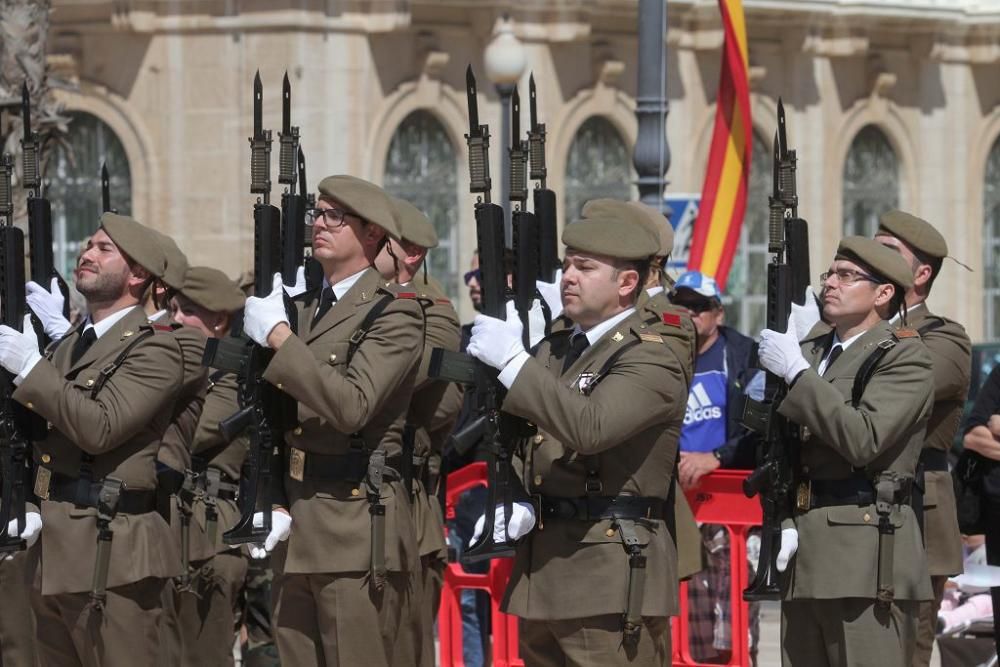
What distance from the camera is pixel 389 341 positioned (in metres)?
7.33

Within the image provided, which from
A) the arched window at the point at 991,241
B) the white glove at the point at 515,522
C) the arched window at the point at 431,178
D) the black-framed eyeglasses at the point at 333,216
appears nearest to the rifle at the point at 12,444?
the black-framed eyeglasses at the point at 333,216

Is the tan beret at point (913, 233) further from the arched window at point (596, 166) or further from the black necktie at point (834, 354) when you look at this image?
the arched window at point (596, 166)

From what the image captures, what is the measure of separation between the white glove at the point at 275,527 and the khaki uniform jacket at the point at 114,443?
0.40 metres

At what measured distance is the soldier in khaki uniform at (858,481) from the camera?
716 cm

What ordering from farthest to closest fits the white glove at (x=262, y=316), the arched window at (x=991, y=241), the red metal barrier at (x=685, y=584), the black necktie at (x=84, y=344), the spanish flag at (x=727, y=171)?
1. the arched window at (x=991, y=241)
2. the spanish flag at (x=727, y=171)
3. the red metal barrier at (x=685, y=584)
4. the black necktie at (x=84, y=344)
5. the white glove at (x=262, y=316)

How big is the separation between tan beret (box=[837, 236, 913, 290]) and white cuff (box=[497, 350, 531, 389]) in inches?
45.0

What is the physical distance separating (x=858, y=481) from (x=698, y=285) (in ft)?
8.56

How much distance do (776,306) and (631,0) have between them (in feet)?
47.7

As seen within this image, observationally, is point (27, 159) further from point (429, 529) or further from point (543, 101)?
point (543, 101)

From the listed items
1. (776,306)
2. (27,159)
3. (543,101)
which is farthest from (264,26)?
(776,306)

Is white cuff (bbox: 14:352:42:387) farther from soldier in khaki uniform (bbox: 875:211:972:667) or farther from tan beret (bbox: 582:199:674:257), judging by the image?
soldier in khaki uniform (bbox: 875:211:972:667)

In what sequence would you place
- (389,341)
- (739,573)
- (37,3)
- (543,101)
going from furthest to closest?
(543,101), (37,3), (739,573), (389,341)

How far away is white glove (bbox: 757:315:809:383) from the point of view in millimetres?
7203

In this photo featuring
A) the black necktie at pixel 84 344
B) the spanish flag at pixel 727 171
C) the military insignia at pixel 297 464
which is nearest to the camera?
the military insignia at pixel 297 464
